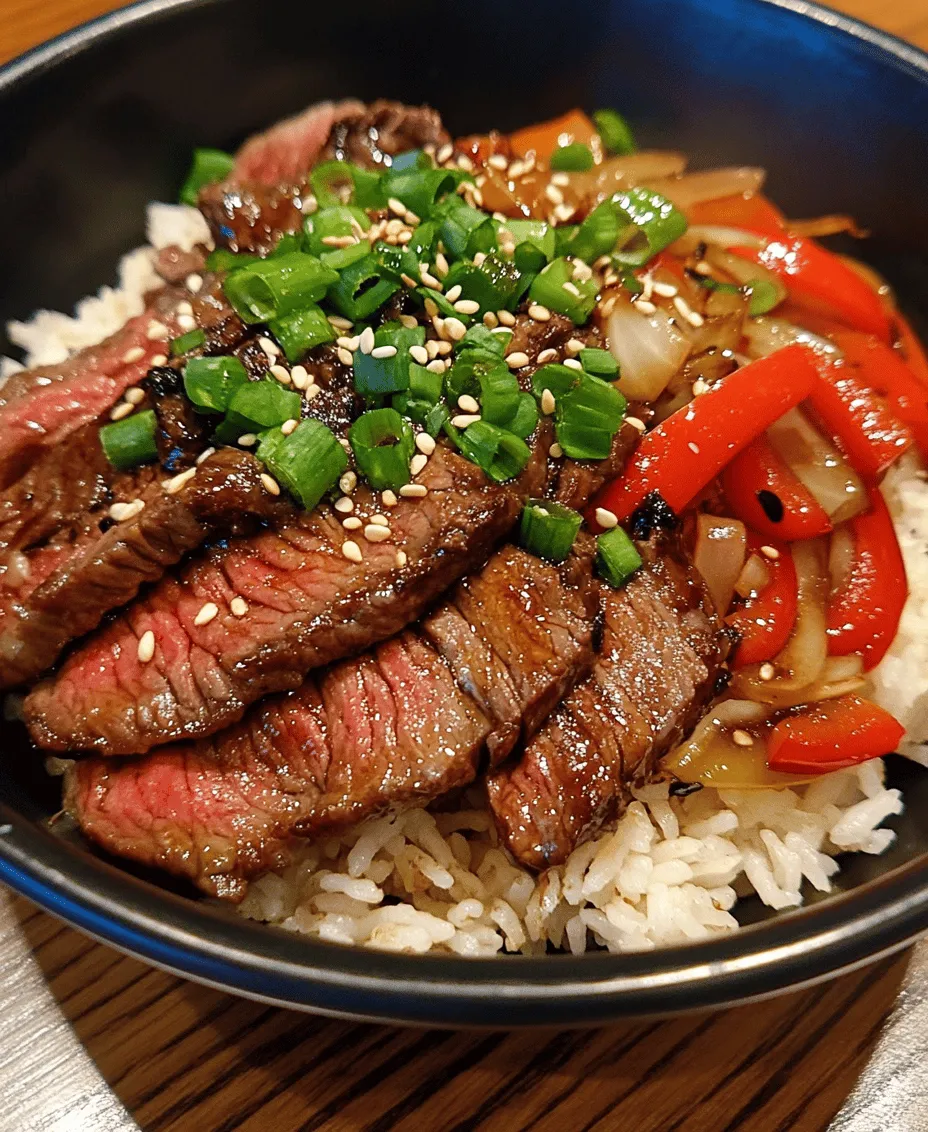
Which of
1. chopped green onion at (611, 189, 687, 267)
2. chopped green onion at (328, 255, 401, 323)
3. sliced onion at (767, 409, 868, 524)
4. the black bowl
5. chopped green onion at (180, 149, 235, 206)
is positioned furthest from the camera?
chopped green onion at (180, 149, 235, 206)

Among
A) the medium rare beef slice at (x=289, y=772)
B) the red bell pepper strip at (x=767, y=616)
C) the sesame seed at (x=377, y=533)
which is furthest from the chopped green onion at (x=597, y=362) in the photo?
the medium rare beef slice at (x=289, y=772)

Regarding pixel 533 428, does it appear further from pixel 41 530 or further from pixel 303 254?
pixel 41 530

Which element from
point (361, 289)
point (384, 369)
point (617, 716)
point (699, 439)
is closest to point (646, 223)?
point (699, 439)

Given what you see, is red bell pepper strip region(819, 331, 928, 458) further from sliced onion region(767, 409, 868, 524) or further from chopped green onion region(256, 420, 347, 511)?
chopped green onion region(256, 420, 347, 511)

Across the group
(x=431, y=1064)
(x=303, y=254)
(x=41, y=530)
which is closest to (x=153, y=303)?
(x=303, y=254)

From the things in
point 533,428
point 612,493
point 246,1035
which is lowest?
point 246,1035

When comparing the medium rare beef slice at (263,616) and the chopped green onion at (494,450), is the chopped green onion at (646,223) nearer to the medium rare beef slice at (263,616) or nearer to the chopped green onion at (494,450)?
the chopped green onion at (494,450)

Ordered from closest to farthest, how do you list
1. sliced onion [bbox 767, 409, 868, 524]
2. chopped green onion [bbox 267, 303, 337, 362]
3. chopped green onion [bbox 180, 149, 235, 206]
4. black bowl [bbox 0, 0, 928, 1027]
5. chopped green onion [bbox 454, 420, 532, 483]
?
chopped green onion [bbox 454, 420, 532, 483]
chopped green onion [bbox 267, 303, 337, 362]
sliced onion [bbox 767, 409, 868, 524]
black bowl [bbox 0, 0, 928, 1027]
chopped green onion [bbox 180, 149, 235, 206]

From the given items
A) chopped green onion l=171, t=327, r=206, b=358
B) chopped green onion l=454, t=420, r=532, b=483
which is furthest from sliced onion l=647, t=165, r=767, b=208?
chopped green onion l=171, t=327, r=206, b=358
